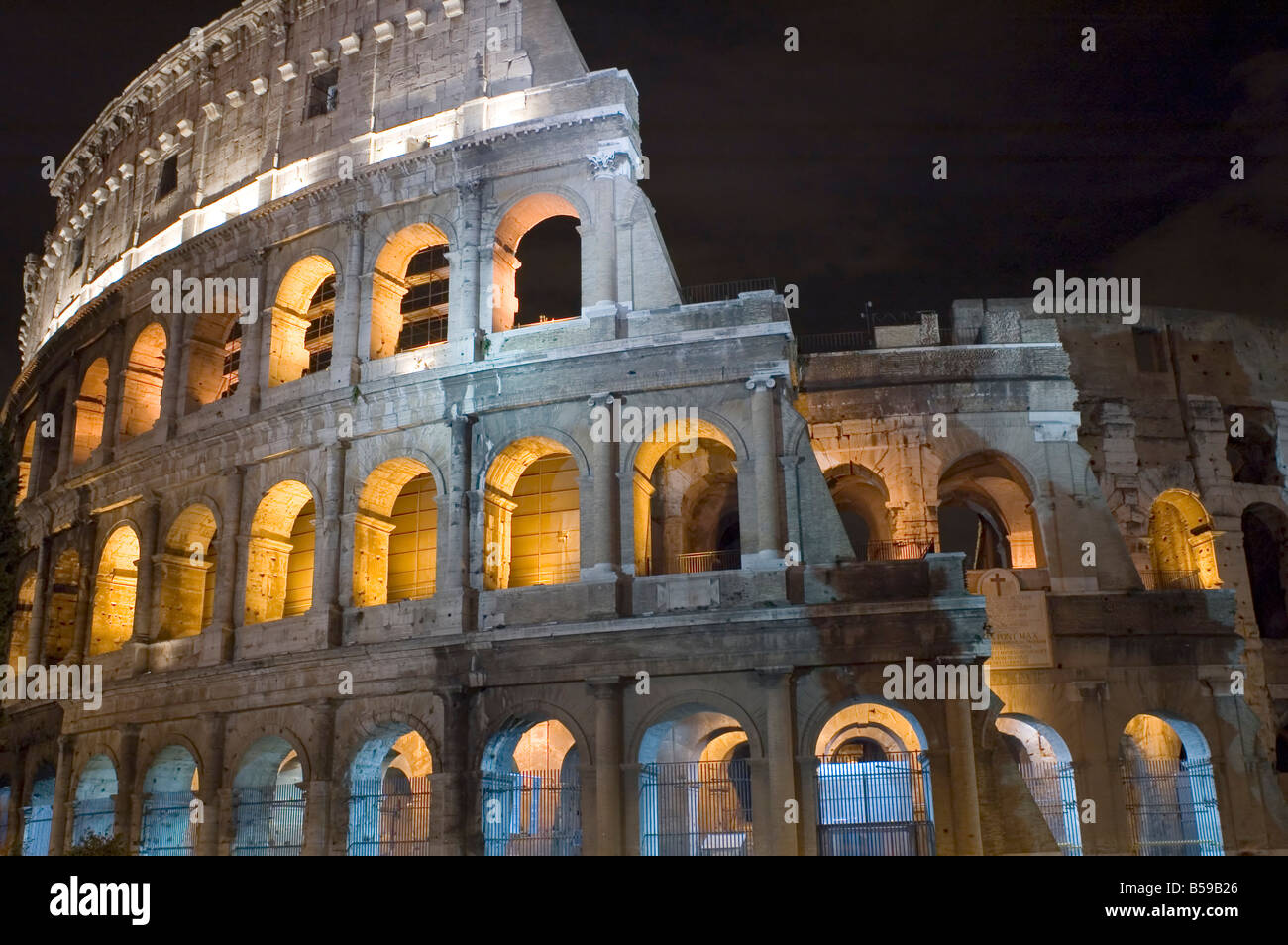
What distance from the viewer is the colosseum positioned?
16.4m

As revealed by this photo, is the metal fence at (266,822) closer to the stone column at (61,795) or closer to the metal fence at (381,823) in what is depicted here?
the metal fence at (381,823)

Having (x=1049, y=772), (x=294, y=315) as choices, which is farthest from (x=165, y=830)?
(x=1049, y=772)

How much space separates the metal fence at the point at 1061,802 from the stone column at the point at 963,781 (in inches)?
96.7

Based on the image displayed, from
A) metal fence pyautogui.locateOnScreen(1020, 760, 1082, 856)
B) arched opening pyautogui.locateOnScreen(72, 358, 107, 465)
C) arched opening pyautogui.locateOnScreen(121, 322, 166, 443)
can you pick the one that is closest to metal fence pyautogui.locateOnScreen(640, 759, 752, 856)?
metal fence pyautogui.locateOnScreen(1020, 760, 1082, 856)

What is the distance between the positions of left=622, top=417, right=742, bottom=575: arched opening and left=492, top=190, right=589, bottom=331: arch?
3.57 meters

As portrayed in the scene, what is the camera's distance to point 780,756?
15.7m

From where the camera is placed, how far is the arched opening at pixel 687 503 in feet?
59.7

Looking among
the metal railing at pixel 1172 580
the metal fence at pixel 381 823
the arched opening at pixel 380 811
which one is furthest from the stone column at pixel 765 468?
the metal railing at pixel 1172 580

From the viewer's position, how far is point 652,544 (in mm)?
20828

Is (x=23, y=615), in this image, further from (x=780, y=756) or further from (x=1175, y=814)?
(x=1175, y=814)

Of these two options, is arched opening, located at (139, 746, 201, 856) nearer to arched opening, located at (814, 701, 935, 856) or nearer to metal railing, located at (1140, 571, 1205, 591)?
arched opening, located at (814, 701, 935, 856)
